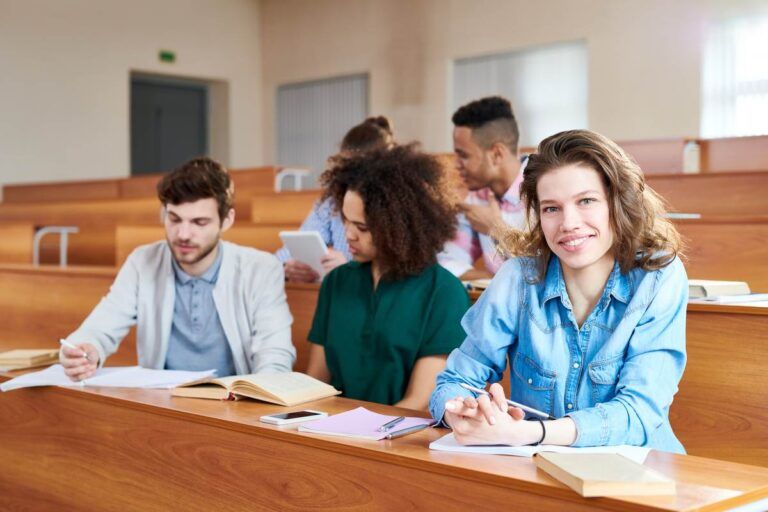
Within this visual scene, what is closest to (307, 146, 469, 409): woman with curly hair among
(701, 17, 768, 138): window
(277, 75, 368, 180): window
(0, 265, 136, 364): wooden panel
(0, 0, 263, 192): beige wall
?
(0, 265, 136, 364): wooden panel

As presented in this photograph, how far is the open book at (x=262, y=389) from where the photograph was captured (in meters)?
2.03

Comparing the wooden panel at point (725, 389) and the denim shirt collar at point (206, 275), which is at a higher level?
the denim shirt collar at point (206, 275)

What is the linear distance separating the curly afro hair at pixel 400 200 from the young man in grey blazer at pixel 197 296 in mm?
341

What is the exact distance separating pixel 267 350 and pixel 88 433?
0.56 meters

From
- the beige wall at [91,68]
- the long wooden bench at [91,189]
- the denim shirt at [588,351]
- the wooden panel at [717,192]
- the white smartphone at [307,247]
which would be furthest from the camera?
the beige wall at [91,68]

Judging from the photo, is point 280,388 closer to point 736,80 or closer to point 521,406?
point 521,406

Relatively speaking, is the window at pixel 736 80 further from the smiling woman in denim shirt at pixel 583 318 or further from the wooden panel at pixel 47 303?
the smiling woman in denim shirt at pixel 583 318

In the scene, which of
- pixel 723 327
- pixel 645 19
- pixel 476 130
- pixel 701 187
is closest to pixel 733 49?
pixel 645 19

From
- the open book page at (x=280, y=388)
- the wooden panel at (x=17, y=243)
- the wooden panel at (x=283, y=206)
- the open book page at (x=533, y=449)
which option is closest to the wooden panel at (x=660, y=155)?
the wooden panel at (x=283, y=206)

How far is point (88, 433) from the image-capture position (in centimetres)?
217

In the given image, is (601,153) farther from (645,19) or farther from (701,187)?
(645,19)

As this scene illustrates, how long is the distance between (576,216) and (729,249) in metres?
1.56

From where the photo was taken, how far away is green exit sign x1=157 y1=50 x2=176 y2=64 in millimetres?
9648

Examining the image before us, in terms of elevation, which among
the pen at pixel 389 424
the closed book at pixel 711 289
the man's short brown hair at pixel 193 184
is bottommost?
the pen at pixel 389 424
